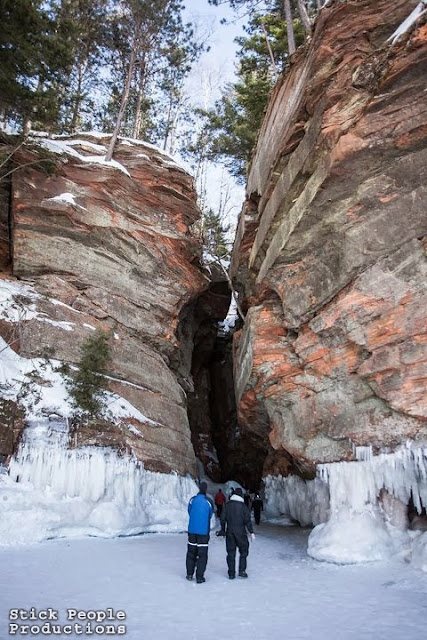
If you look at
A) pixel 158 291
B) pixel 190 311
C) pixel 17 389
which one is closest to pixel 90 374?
pixel 17 389

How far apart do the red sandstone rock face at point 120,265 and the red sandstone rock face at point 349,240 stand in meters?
4.17

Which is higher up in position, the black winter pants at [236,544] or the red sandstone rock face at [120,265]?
the red sandstone rock face at [120,265]

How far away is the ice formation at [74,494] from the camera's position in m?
8.79

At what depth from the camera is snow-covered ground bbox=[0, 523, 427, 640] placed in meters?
3.87

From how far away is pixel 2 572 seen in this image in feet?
17.8

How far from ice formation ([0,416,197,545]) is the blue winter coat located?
436 cm

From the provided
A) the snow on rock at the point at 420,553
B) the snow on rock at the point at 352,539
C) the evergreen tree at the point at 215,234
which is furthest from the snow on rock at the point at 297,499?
the evergreen tree at the point at 215,234

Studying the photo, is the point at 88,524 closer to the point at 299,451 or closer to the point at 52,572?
the point at 52,572

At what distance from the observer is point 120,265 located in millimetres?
15953

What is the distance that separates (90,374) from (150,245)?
21.9ft

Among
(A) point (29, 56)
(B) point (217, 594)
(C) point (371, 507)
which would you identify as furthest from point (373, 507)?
(A) point (29, 56)

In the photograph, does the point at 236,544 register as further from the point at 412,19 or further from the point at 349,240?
the point at 412,19

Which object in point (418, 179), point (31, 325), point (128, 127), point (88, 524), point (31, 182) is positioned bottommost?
point (88, 524)

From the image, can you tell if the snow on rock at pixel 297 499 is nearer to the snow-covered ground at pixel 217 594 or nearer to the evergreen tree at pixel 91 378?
the snow-covered ground at pixel 217 594
